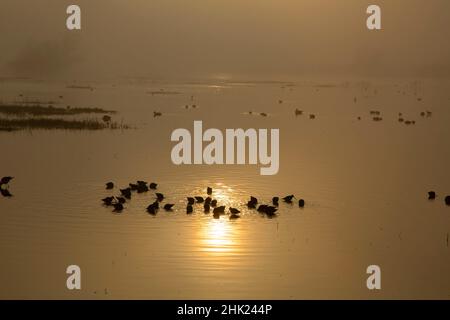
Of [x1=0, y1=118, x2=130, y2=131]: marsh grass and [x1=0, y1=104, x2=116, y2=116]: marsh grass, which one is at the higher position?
[x1=0, y1=104, x2=116, y2=116]: marsh grass

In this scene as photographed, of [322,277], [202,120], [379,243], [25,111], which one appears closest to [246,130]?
[202,120]

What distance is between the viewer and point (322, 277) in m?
5.76

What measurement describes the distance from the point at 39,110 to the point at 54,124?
3885mm

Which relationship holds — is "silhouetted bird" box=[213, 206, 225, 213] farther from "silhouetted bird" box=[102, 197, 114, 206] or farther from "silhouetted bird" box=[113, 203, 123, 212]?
"silhouetted bird" box=[102, 197, 114, 206]

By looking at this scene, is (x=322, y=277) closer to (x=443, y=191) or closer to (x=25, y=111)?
(x=443, y=191)

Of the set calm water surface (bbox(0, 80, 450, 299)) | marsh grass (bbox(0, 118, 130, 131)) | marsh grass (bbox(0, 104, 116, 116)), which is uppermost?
marsh grass (bbox(0, 104, 116, 116))

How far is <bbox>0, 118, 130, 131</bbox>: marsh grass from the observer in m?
14.9

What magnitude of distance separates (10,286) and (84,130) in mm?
9407

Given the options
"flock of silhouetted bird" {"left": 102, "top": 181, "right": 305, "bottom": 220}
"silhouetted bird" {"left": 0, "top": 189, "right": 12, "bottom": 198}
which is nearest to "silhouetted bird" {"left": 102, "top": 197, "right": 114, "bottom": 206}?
"flock of silhouetted bird" {"left": 102, "top": 181, "right": 305, "bottom": 220}

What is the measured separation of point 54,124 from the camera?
15.6 m

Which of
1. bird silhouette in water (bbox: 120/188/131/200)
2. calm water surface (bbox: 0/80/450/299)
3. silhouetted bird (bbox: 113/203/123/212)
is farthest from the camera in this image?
bird silhouette in water (bbox: 120/188/131/200)

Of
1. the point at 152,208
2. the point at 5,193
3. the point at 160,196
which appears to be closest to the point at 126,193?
the point at 160,196

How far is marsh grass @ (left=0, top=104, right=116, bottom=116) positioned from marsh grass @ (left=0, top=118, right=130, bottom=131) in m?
1.64

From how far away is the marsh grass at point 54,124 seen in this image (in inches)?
587
